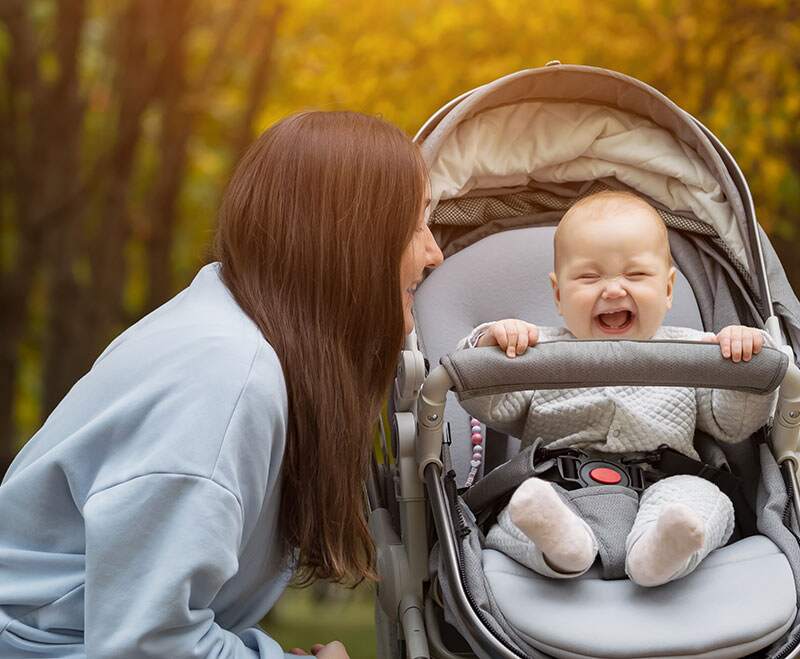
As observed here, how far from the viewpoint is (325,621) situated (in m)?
9.55

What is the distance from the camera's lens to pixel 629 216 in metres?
2.60

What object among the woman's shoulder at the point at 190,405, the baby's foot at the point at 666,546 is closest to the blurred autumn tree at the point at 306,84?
the baby's foot at the point at 666,546

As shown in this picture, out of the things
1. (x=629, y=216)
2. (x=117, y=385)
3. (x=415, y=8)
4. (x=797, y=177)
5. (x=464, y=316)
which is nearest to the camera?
(x=117, y=385)

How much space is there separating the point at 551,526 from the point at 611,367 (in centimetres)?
30

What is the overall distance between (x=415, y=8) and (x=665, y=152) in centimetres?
518

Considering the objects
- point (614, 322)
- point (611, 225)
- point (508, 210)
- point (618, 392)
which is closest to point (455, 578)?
point (618, 392)

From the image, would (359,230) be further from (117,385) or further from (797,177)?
(797,177)

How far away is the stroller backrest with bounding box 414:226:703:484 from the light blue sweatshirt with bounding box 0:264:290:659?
3.13 ft

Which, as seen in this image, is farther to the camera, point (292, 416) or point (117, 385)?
point (292, 416)

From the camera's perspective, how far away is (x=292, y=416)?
2033 millimetres

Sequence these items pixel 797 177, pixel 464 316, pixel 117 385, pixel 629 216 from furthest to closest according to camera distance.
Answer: pixel 797 177 < pixel 464 316 < pixel 629 216 < pixel 117 385

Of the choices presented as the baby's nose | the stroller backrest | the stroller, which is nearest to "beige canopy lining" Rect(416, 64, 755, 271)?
the stroller

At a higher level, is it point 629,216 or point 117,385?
point 629,216

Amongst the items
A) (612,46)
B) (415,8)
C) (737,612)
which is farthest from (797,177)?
(737,612)
